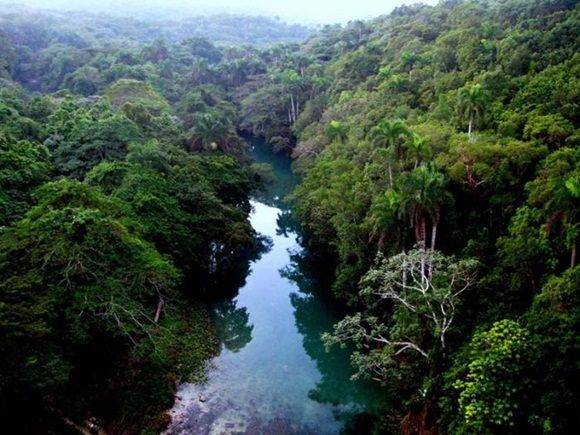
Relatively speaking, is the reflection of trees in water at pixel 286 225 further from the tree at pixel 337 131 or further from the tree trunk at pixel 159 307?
the tree trunk at pixel 159 307

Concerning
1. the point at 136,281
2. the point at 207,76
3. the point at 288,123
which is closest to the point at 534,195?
the point at 136,281

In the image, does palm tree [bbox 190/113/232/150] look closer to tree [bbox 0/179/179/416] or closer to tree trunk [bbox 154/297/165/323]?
tree [bbox 0/179/179/416]

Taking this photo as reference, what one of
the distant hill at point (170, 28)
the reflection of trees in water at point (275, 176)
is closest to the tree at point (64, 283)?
the reflection of trees in water at point (275, 176)

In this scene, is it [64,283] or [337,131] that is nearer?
[64,283]

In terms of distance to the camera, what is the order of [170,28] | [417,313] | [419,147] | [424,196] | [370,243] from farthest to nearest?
[170,28] → [370,243] → [419,147] → [424,196] → [417,313]

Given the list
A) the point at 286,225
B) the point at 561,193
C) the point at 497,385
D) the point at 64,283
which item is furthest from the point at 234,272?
the point at 561,193

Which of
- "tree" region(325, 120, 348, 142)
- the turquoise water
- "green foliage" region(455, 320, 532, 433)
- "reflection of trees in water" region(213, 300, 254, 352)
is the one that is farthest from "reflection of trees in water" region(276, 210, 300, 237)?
"green foliage" region(455, 320, 532, 433)

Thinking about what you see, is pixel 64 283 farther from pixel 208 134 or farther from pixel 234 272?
pixel 208 134
